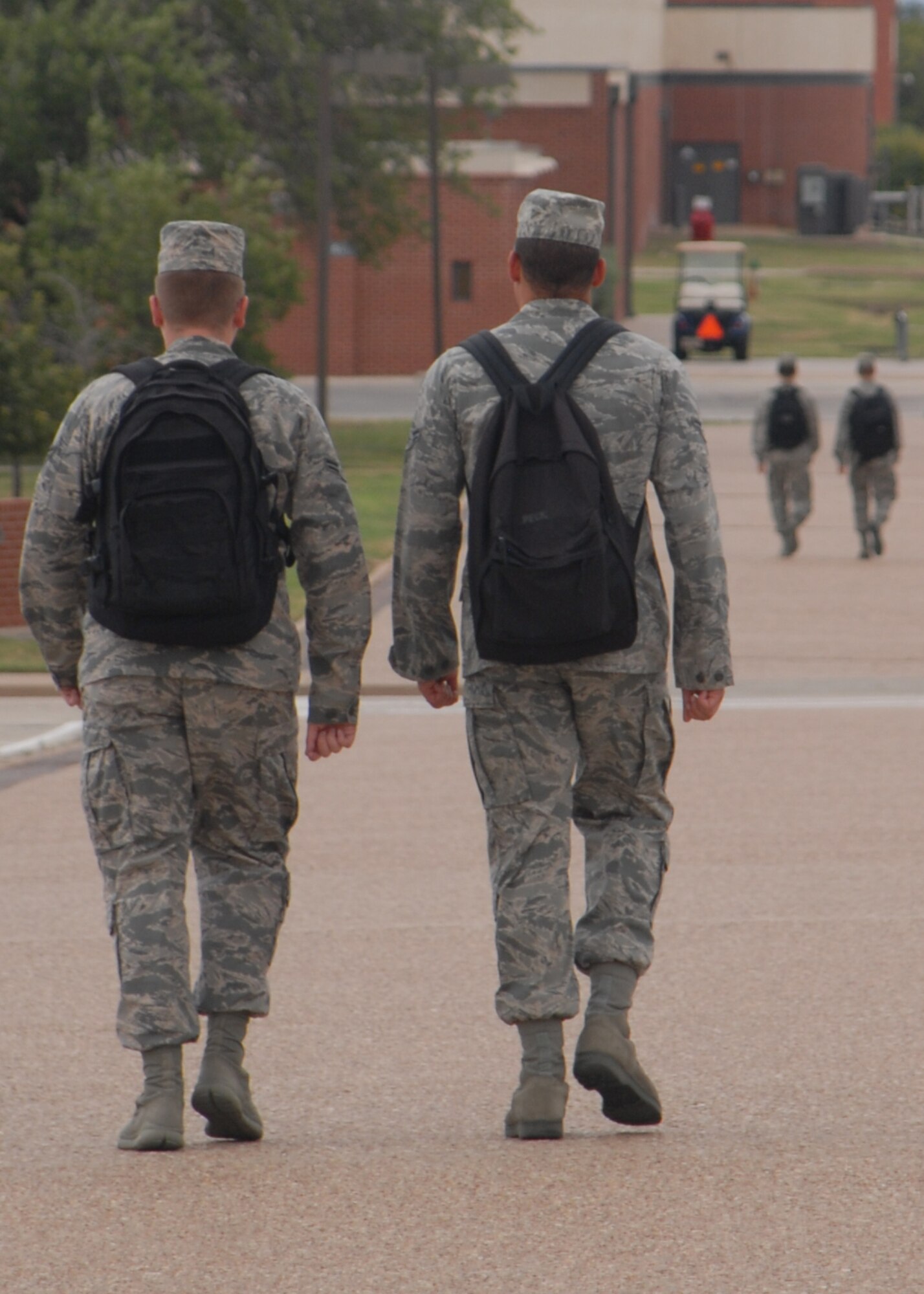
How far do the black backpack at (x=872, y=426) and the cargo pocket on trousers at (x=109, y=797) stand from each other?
51.9 ft

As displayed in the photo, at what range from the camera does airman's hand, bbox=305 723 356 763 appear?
4527mm

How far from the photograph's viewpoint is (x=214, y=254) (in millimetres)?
4363

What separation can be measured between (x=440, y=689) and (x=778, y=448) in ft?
51.2

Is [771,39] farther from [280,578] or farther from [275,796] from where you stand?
[275,796]

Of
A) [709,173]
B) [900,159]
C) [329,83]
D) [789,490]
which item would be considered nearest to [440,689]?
[789,490]

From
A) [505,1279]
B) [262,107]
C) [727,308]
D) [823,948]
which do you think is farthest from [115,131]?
[505,1279]

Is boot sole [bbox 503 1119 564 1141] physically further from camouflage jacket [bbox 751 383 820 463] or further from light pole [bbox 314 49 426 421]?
light pole [bbox 314 49 426 421]

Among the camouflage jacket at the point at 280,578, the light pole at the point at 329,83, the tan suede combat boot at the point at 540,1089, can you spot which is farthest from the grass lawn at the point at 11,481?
the tan suede combat boot at the point at 540,1089

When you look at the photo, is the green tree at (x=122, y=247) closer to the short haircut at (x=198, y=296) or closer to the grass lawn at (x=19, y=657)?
the grass lawn at (x=19, y=657)

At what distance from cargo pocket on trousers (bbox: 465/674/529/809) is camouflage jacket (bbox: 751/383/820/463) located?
1560 centimetres

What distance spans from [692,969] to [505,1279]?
2.67m

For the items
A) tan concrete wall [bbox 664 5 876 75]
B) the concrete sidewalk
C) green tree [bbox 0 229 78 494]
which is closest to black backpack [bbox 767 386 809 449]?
green tree [bbox 0 229 78 494]

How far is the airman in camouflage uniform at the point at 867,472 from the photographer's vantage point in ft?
64.1

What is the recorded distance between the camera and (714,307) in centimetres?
4856
